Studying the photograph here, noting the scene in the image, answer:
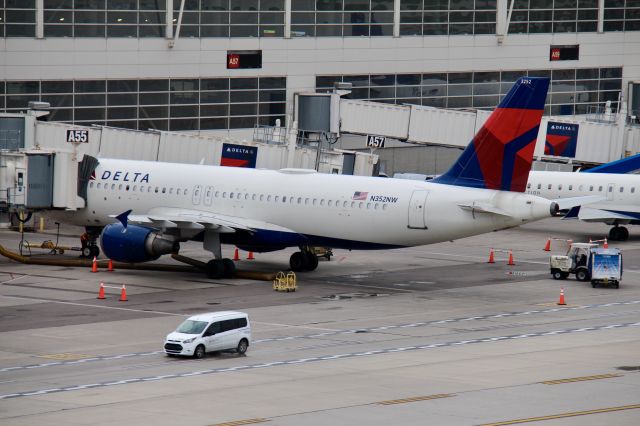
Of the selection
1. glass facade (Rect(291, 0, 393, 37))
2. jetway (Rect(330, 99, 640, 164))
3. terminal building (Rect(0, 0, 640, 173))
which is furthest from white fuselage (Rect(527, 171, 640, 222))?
glass facade (Rect(291, 0, 393, 37))

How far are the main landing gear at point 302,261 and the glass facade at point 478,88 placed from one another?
33.3 m

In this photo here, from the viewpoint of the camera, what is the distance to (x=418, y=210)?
52844 millimetres

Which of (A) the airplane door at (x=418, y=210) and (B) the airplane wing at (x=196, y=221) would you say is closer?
(A) the airplane door at (x=418, y=210)

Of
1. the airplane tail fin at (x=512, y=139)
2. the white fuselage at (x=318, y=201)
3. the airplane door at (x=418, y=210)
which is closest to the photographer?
the airplane tail fin at (x=512, y=139)

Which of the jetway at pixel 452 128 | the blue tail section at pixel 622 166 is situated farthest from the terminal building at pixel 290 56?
the blue tail section at pixel 622 166

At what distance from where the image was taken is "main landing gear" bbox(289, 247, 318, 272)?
192 ft

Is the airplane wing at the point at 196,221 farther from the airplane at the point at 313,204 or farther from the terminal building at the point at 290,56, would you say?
the terminal building at the point at 290,56

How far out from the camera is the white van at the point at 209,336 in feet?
131

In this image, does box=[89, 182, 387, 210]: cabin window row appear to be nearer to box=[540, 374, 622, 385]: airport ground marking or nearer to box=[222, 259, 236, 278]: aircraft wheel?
box=[222, 259, 236, 278]: aircraft wheel

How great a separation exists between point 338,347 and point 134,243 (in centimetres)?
1568

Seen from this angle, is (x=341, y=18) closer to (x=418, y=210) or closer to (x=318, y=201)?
(x=318, y=201)

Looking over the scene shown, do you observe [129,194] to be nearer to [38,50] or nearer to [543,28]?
[38,50]

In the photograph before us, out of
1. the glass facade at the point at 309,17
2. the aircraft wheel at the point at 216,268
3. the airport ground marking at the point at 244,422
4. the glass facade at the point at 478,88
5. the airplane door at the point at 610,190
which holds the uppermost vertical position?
the glass facade at the point at 309,17

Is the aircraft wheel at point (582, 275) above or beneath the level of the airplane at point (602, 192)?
beneath
